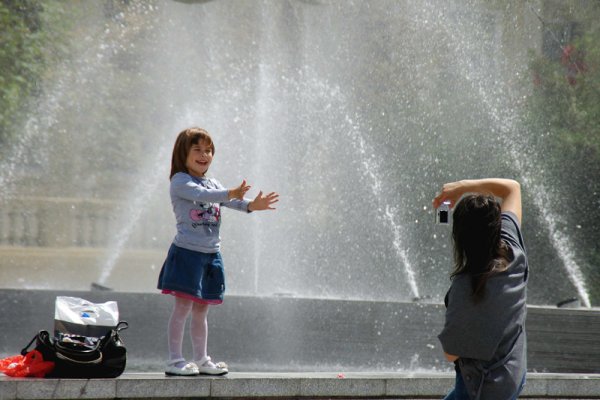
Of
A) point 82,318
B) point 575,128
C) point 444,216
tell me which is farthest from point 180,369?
point 575,128

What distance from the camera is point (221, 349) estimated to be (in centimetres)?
703

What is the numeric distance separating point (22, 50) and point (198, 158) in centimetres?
1564

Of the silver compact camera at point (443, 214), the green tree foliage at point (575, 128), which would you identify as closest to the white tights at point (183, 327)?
the silver compact camera at point (443, 214)

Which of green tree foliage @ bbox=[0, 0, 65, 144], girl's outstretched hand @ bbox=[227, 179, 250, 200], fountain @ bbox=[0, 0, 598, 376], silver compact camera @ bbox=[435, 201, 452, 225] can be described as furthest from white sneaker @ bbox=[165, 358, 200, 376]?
green tree foliage @ bbox=[0, 0, 65, 144]

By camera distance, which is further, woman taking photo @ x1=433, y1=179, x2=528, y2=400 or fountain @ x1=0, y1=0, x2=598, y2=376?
fountain @ x1=0, y1=0, x2=598, y2=376

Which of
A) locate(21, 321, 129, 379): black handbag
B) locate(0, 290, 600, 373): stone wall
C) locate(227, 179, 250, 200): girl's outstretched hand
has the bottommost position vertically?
locate(0, 290, 600, 373): stone wall

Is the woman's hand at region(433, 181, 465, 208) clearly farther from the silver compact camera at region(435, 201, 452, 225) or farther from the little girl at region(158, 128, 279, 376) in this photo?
the little girl at region(158, 128, 279, 376)

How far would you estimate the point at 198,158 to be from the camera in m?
4.98

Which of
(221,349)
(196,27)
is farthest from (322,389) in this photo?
(196,27)

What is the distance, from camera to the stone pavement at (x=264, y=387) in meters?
4.39

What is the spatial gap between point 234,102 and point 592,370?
9854mm

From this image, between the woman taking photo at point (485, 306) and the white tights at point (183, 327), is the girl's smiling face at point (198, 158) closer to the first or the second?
the white tights at point (183, 327)

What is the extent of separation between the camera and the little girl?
4848 millimetres

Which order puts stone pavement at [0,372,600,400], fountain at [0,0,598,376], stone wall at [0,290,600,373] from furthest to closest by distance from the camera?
fountain at [0,0,598,376] → stone wall at [0,290,600,373] → stone pavement at [0,372,600,400]
